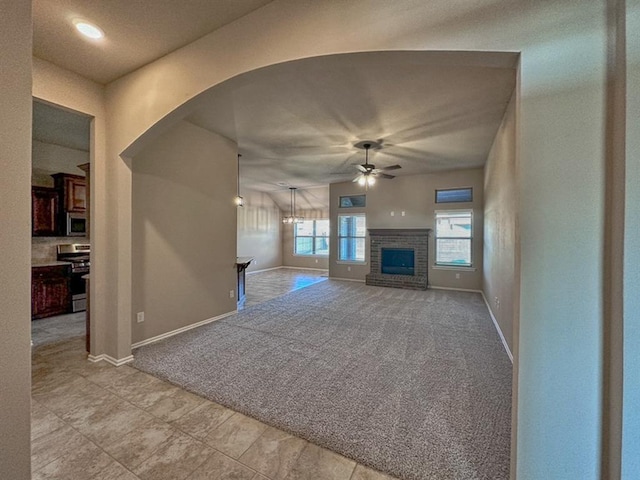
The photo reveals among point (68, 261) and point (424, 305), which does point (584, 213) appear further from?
point (68, 261)

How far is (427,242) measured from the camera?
721 cm

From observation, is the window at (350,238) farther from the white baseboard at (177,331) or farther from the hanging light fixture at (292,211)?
the white baseboard at (177,331)

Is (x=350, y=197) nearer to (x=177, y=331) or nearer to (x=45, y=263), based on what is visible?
(x=177, y=331)

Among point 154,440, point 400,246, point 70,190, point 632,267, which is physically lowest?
point 154,440

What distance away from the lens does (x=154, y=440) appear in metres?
1.85

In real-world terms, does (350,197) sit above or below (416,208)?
above

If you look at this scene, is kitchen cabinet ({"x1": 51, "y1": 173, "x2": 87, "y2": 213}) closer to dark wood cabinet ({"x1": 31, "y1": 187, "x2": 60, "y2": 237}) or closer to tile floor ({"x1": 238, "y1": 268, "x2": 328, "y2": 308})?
dark wood cabinet ({"x1": 31, "y1": 187, "x2": 60, "y2": 237})

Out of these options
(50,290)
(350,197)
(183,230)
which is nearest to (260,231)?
(350,197)

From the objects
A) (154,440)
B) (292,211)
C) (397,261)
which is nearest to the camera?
(154,440)

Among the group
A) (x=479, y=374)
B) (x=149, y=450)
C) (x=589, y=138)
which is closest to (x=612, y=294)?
(x=589, y=138)

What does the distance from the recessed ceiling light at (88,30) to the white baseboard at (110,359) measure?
120 inches

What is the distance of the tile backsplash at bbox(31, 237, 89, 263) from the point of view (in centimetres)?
465

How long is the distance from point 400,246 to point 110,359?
21.6ft

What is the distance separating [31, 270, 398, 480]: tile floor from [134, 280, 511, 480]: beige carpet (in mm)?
127
